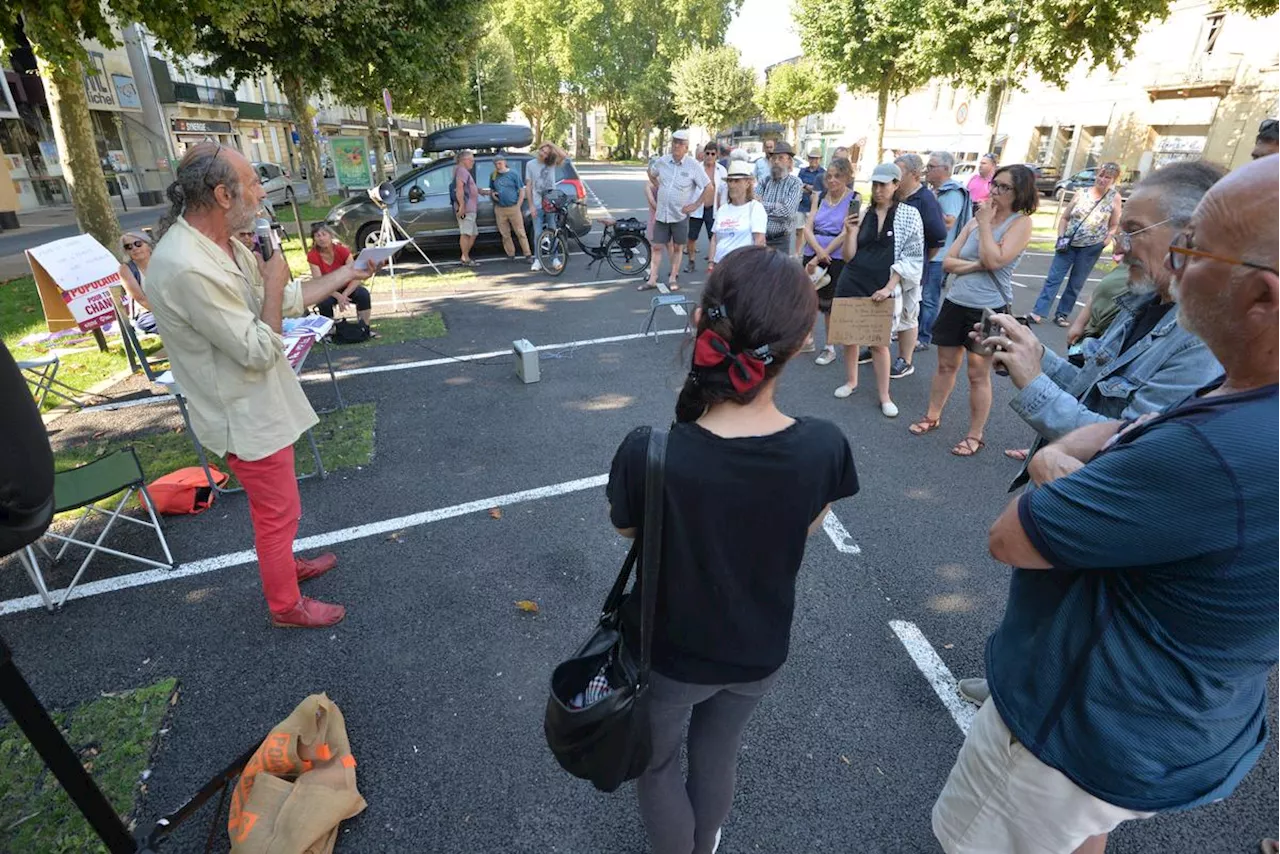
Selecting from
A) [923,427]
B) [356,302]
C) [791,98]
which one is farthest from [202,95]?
[923,427]

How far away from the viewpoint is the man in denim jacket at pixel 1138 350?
1773 mm

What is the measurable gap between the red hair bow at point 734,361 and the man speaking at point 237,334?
195 cm

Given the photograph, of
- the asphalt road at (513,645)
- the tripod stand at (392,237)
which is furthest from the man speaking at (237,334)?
the tripod stand at (392,237)

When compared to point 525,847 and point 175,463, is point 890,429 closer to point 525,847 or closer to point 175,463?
point 525,847

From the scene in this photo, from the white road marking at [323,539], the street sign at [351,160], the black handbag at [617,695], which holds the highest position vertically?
the street sign at [351,160]

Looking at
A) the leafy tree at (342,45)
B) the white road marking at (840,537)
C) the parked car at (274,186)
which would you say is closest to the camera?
the white road marking at (840,537)

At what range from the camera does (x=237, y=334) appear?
92.0 inches

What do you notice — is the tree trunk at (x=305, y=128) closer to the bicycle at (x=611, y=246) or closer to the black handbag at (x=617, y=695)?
the bicycle at (x=611, y=246)

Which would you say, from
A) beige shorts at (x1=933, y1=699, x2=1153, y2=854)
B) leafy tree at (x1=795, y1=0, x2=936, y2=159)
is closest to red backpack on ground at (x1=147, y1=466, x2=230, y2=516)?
beige shorts at (x1=933, y1=699, x2=1153, y2=854)

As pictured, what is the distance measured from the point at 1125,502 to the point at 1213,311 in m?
0.36

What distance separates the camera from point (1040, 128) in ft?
101

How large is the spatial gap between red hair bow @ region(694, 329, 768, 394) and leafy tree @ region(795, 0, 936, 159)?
70.7ft

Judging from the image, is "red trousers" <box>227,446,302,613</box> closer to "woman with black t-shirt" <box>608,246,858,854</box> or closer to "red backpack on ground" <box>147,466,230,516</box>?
"red backpack on ground" <box>147,466,230,516</box>

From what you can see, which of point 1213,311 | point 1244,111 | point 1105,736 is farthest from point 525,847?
point 1244,111
